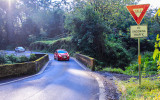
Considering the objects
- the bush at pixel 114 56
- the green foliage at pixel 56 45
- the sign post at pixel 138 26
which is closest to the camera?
the sign post at pixel 138 26

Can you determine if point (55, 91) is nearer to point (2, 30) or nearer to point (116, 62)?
point (116, 62)

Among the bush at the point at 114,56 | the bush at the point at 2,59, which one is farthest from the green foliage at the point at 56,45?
the bush at the point at 2,59

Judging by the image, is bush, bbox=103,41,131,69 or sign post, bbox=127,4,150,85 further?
bush, bbox=103,41,131,69

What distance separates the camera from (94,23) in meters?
23.7

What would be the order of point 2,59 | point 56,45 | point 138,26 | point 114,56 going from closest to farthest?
point 138,26
point 2,59
point 114,56
point 56,45

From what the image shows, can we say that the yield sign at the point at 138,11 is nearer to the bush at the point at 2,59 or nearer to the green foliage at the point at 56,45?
the bush at the point at 2,59

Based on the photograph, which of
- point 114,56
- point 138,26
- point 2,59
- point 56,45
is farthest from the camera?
point 56,45

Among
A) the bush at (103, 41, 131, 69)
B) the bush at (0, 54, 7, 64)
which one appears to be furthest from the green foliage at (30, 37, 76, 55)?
the bush at (0, 54, 7, 64)

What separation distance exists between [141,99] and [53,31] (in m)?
64.0

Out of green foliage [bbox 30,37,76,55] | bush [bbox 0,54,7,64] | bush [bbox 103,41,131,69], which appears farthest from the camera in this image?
green foliage [bbox 30,37,76,55]

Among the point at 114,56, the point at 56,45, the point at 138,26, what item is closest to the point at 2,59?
the point at 138,26

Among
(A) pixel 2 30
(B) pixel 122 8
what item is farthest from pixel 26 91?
(A) pixel 2 30

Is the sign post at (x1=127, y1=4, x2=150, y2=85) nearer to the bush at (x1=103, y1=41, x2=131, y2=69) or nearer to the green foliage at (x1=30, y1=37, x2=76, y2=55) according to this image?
the bush at (x1=103, y1=41, x2=131, y2=69)

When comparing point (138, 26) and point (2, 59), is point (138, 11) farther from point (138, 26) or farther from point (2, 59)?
point (2, 59)
